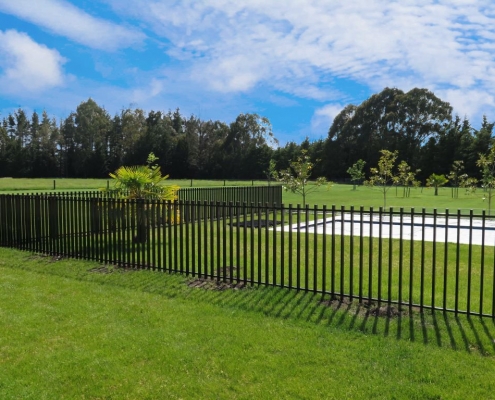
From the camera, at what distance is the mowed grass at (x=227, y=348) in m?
3.49

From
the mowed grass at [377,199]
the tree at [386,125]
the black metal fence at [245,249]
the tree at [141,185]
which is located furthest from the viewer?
the tree at [386,125]

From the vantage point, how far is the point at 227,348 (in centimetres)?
422

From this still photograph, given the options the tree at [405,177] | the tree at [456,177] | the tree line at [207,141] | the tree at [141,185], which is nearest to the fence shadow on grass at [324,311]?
the tree at [141,185]

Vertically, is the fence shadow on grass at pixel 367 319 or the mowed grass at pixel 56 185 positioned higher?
the mowed grass at pixel 56 185

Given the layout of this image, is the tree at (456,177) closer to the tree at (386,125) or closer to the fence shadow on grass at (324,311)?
the tree at (386,125)

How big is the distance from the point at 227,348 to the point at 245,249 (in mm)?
2226

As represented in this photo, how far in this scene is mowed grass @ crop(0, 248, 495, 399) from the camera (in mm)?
3488

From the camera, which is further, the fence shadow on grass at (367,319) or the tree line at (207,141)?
the tree line at (207,141)

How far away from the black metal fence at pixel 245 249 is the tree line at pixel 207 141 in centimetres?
5734

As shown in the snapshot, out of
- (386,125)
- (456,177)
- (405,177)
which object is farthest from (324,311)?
(386,125)

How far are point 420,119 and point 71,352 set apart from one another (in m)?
72.0

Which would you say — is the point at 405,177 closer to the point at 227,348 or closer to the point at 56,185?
the point at 227,348

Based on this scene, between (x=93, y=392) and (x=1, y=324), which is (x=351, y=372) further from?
(x=1, y=324)

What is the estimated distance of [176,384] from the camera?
3.56 meters
